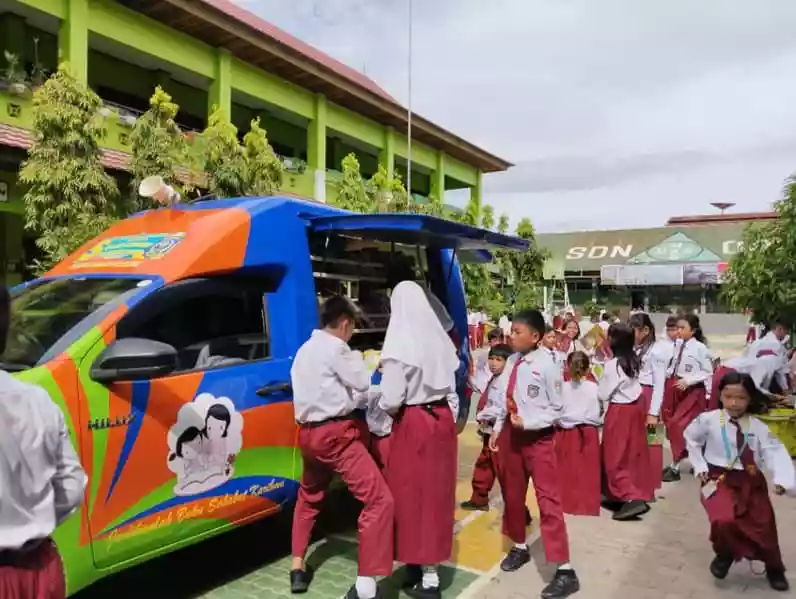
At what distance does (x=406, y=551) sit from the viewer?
4.11m

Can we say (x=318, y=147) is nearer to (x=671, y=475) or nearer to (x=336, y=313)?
(x=671, y=475)

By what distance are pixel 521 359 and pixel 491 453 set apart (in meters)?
1.60

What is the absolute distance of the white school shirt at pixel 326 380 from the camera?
4090 millimetres

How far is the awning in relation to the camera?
15.5 ft

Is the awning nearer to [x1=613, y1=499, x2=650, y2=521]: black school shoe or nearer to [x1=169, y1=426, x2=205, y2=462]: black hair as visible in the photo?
[x1=169, y1=426, x2=205, y2=462]: black hair

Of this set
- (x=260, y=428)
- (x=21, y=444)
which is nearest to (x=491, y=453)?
(x=260, y=428)

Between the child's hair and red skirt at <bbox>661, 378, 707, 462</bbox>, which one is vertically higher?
the child's hair

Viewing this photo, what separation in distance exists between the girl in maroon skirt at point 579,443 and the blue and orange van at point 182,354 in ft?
4.34

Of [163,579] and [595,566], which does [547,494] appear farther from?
[163,579]

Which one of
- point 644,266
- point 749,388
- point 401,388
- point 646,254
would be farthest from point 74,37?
point 646,254

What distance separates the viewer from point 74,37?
1377 centimetres

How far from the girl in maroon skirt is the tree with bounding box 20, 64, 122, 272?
706 centimetres

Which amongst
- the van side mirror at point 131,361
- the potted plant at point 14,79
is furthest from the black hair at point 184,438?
the potted plant at point 14,79

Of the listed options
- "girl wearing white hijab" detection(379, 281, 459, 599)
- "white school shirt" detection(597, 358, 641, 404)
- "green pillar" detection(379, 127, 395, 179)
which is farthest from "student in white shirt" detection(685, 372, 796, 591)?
"green pillar" detection(379, 127, 395, 179)
